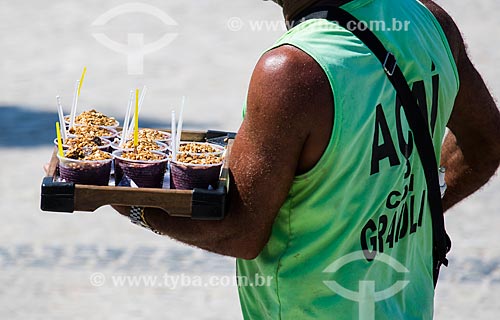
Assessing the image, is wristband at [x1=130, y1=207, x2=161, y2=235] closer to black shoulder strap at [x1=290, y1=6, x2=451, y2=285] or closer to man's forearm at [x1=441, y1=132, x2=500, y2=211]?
black shoulder strap at [x1=290, y1=6, x2=451, y2=285]

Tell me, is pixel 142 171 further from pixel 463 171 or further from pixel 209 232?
pixel 463 171

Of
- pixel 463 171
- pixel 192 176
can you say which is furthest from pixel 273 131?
pixel 463 171

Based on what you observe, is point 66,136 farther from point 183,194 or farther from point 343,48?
point 343,48

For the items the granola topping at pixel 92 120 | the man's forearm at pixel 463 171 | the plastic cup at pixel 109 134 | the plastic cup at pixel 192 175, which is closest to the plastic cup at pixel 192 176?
the plastic cup at pixel 192 175

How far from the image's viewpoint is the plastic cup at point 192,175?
229cm

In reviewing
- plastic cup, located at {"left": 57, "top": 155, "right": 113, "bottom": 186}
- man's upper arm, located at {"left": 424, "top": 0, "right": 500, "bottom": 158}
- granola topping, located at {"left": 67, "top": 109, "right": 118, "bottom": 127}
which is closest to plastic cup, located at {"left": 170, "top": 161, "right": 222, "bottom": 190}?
plastic cup, located at {"left": 57, "top": 155, "right": 113, "bottom": 186}

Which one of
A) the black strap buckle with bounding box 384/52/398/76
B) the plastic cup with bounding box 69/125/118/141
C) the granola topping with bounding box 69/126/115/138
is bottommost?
the plastic cup with bounding box 69/125/118/141

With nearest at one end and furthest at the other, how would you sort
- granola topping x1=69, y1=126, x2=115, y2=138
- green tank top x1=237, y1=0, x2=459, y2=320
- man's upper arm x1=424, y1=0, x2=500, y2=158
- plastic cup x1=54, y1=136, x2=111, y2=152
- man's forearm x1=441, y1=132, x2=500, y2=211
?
1. green tank top x1=237, y1=0, x2=459, y2=320
2. plastic cup x1=54, y1=136, x2=111, y2=152
3. granola topping x1=69, y1=126, x2=115, y2=138
4. man's upper arm x1=424, y1=0, x2=500, y2=158
5. man's forearm x1=441, y1=132, x2=500, y2=211

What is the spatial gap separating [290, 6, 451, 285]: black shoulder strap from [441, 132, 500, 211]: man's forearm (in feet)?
1.49

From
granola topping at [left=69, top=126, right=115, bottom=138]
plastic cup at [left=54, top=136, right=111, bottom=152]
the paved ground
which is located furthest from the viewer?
the paved ground

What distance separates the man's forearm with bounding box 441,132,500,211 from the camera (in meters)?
3.05

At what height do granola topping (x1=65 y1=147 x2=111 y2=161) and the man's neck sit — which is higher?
the man's neck

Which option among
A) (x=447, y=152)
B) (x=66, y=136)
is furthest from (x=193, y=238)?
(x=447, y=152)

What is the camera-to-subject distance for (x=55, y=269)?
5.57 metres
